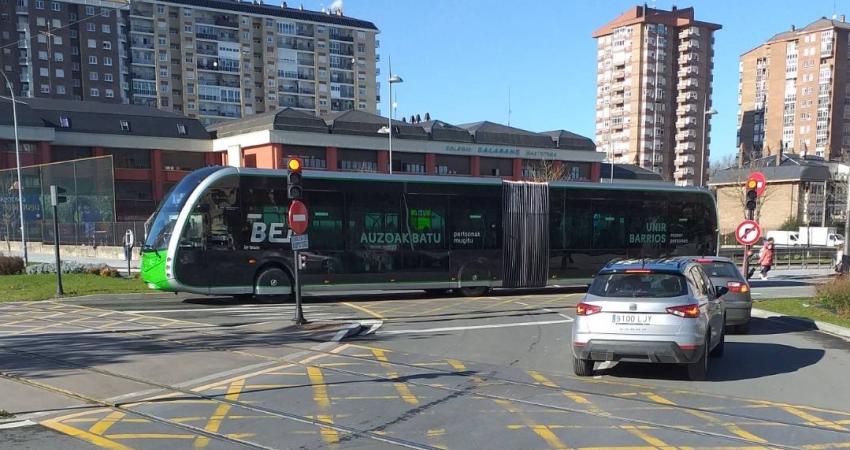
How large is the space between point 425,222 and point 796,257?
3198 centimetres

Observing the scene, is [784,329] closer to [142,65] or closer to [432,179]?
[432,179]

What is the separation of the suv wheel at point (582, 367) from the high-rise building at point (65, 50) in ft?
331

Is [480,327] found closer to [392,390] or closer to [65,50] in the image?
[392,390]

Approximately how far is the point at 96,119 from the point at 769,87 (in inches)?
4504

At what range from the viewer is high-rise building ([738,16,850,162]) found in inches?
4186

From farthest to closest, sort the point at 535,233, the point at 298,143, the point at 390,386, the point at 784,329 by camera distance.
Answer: the point at 298,143, the point at 535,233, the point at 784,329, the point at 390,386

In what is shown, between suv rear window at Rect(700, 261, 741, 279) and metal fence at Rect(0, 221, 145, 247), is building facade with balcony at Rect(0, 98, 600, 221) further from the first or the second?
suv rear window at Rect(700, 261, 741, 279)

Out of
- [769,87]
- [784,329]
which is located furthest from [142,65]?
[769,87]

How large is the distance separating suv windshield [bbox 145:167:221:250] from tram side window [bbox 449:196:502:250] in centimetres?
676

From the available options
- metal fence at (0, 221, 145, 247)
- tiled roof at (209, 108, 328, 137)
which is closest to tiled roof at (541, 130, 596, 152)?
tiled roof at (209, 108, 328, 137)

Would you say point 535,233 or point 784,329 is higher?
point 535,233

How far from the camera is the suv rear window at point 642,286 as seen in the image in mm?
7785

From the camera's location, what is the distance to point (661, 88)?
352 feet

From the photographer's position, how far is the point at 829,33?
10581 centimetres
